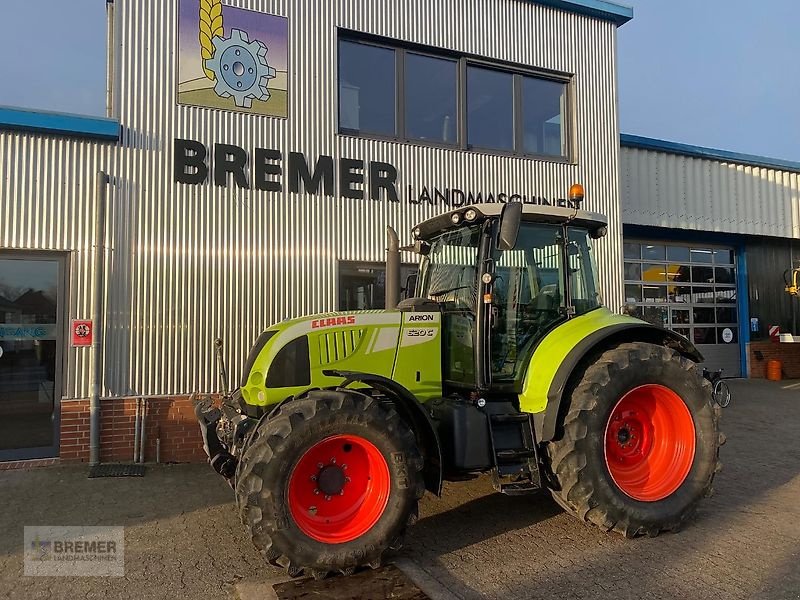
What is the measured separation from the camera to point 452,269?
5.16 metres

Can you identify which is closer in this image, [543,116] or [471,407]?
[471,407]

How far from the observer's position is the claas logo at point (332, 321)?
14.7 ft

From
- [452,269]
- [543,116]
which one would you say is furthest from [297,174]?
[543,116]

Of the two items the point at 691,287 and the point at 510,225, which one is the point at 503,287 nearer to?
the point at 510,225

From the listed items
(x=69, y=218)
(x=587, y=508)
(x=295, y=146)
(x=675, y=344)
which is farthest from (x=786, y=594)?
(x=69, y=218)

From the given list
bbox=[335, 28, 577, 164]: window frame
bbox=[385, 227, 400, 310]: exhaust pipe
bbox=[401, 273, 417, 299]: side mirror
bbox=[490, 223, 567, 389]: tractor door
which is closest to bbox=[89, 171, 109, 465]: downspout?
bbox=[335, 28, 577, 164]: window frame

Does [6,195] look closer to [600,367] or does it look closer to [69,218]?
[69,218]

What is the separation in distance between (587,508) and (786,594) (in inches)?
49.0

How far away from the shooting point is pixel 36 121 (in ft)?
21.7

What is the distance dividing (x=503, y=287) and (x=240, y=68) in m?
4.85

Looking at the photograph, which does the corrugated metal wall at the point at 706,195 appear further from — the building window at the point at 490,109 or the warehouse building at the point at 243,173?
the building window at the point at 490,109

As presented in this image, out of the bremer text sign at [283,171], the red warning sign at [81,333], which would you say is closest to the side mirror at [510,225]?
the bremer text sign at [283,171]

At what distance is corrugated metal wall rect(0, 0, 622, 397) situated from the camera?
22.1 ft
